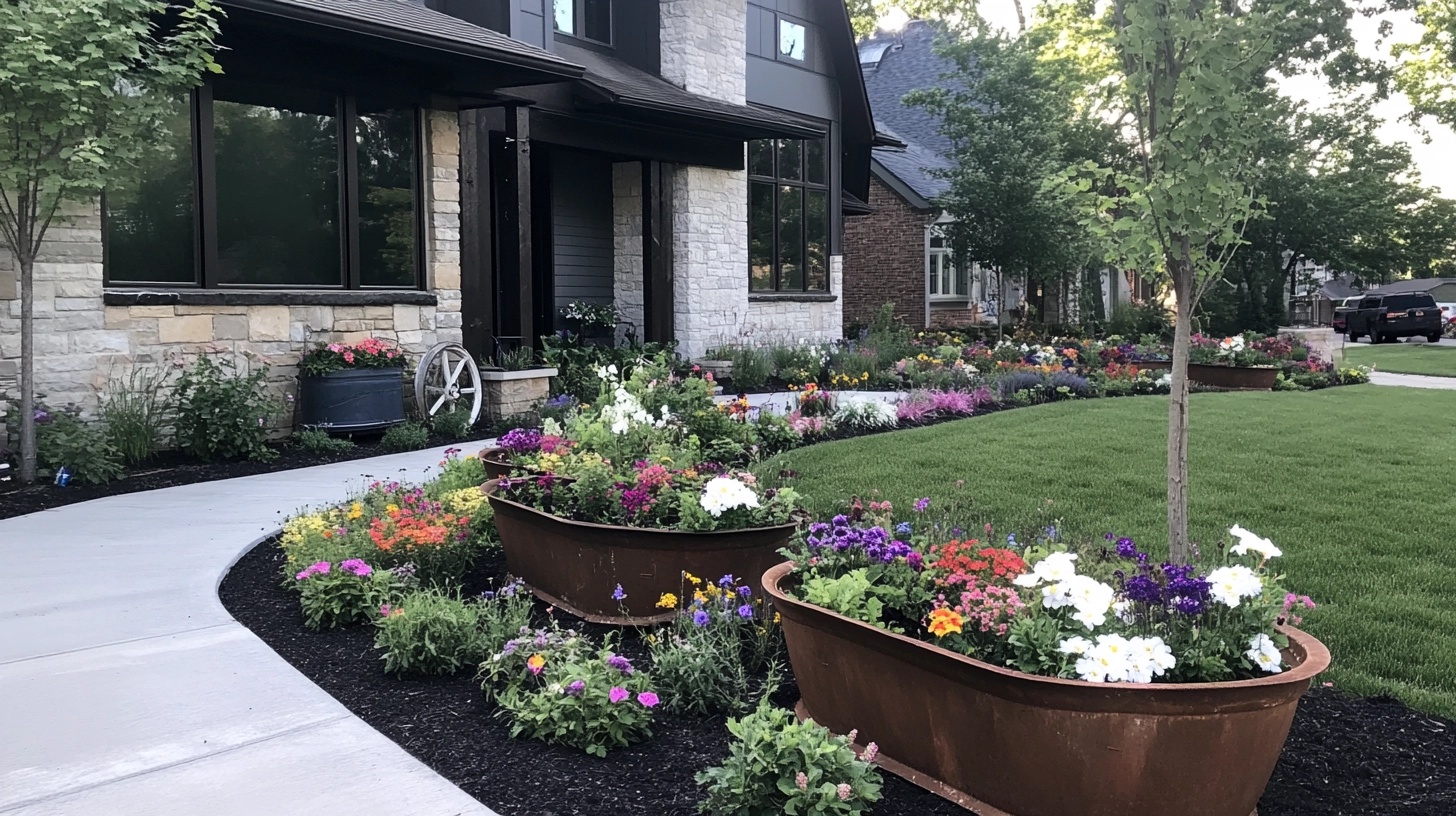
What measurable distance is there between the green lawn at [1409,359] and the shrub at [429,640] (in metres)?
18.7

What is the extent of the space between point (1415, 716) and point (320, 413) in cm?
752

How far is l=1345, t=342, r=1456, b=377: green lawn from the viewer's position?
1934 cm

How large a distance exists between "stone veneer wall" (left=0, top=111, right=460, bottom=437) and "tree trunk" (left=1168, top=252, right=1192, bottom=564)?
693 centimetres

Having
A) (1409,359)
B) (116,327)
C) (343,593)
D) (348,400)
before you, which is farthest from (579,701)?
(1409,359)

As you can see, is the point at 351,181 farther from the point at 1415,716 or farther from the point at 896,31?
the point at 896,31

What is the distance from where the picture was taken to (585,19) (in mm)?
14156

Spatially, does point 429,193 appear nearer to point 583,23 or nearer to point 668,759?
point 583,23

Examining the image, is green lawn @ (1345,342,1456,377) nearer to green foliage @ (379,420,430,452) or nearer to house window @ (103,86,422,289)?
house window @ (103,86,422,289)

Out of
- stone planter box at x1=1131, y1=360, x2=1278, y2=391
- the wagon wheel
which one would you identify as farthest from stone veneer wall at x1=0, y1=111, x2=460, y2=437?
stone planter box at x1=1131, y1=360, x2=1278, y2=391

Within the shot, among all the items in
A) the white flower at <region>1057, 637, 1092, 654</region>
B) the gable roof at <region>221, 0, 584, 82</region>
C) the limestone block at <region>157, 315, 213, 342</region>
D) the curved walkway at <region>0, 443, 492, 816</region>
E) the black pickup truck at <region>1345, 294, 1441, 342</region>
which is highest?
the gable roof at <region>221, 0, 584, 82</region>

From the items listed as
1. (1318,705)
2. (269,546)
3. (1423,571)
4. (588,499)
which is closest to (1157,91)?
(1318,705)

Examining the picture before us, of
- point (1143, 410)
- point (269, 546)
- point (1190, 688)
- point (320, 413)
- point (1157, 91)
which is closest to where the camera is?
point (1190, 688)

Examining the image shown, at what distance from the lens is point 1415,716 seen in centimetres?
325

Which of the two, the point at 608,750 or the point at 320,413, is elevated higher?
the point at 320,413
